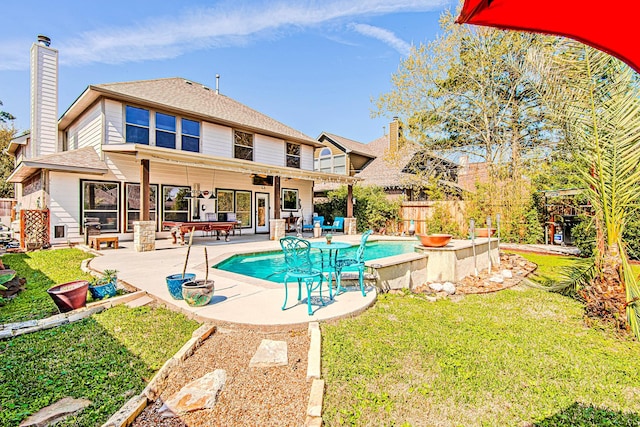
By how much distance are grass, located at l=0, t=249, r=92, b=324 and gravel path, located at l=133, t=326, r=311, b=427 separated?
118 inches

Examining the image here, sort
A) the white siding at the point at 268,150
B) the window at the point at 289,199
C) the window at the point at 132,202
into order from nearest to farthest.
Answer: the window at the point at 132,202 → the white siding at the point at 268,150 → the window at the point at 289,199

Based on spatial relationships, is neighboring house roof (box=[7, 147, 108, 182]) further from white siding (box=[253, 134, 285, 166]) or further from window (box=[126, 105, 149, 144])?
white siding (box=[253, 134, 285, 166])

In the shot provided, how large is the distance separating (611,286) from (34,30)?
19.5m

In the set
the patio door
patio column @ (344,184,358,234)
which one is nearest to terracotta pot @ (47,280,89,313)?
the patio door

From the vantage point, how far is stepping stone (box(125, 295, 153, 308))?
499cm

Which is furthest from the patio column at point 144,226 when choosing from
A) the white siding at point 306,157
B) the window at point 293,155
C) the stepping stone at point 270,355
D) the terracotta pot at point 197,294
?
the white siding at point 306,157

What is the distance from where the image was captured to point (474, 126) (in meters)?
15.3

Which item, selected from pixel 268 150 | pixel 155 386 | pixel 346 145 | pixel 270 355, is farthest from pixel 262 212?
pixel 155 386

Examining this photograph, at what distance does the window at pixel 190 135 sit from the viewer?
13.6m

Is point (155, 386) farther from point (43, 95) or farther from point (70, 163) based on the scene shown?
point (43, 95)

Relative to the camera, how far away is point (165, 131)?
512 inches

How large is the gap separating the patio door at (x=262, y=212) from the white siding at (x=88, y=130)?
24.9 ft

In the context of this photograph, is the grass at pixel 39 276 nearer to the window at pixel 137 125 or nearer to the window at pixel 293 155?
the window at pixel 137 125

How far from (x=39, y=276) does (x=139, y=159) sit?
4926mm
